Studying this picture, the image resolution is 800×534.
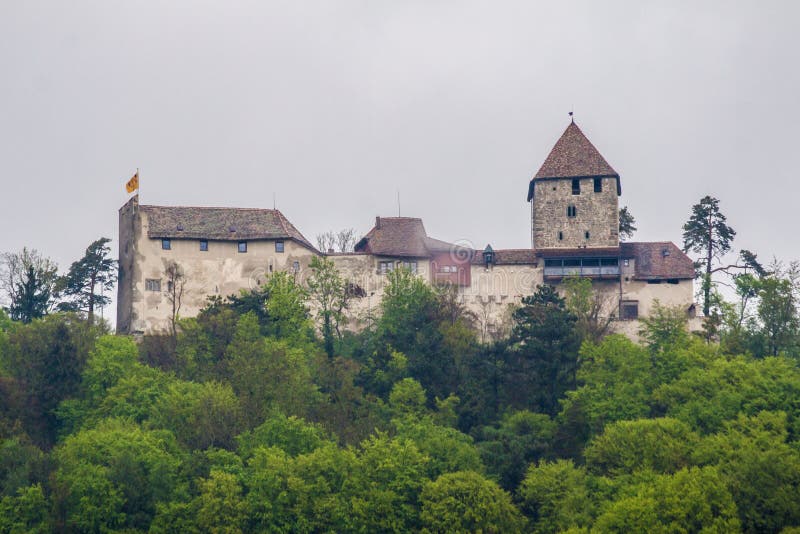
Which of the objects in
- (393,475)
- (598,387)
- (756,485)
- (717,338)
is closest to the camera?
(756,485)

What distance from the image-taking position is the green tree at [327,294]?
247ft

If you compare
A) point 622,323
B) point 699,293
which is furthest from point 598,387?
point 699,293

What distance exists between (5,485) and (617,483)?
82.9 ft

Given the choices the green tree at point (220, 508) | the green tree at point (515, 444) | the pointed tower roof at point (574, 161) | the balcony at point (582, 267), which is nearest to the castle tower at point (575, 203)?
the pointed tower roof at point (574, 161)

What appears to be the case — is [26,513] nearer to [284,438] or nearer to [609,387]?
[284,438]

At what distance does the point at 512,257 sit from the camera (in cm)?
7912

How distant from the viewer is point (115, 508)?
54.4m

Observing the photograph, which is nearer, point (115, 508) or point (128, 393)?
point (115, 508)

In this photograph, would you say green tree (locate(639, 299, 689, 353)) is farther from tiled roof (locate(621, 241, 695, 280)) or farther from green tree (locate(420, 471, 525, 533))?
green tree (locate(420, 471, 525, 533))

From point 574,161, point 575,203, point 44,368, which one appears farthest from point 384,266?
point 44,368

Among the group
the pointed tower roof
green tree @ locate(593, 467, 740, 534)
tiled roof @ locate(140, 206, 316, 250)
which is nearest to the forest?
green tree @ locate(593, 467, 740, 534)

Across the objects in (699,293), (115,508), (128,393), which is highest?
(699,293)

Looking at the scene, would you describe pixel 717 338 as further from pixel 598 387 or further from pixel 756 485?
pixel 756 485

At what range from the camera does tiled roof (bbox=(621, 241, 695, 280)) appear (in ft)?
252
